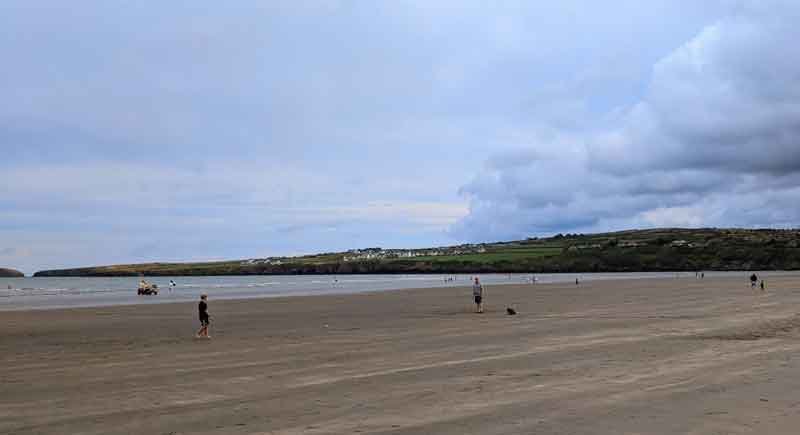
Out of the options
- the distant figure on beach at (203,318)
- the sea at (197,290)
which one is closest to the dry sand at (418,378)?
the distant figure on beach at (203,318)

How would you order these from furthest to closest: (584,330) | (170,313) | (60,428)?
(170,313) < (584,330) < (60,428)

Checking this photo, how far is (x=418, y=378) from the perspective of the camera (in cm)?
1523

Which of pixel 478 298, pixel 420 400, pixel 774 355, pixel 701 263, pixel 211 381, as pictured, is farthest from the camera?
pixel 701 263

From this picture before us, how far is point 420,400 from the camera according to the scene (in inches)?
498

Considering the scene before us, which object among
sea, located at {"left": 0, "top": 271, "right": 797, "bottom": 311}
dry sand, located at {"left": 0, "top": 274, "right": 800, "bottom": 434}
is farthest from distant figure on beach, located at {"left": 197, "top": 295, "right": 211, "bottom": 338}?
sea, located at {"left": 0, "top": 271, "right": 797, "bottom": 311}

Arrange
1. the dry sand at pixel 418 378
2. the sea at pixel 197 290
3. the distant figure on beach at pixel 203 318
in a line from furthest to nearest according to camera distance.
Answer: the sea at pixel 197 290
the distant figure on beach at pixel 203 318
the dry sand at pixel 418 378

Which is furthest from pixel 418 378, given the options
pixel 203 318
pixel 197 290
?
pixel 197 290

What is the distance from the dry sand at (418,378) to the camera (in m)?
10.9

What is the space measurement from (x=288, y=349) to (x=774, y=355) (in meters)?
12.2

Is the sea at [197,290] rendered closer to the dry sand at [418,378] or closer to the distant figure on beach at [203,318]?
the distant figure on beach at [203,318]

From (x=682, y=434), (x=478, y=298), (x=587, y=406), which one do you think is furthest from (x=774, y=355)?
(x=478, y=298)

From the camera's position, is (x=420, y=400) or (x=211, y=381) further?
(x=211, y=381)

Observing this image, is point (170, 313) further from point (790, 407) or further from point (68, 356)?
point (790, 407)

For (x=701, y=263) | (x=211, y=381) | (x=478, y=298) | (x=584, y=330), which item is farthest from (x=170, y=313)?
(x=701, y=263)
